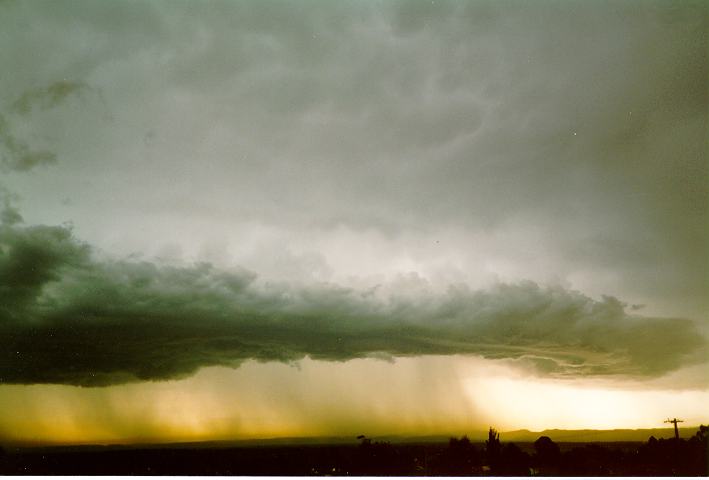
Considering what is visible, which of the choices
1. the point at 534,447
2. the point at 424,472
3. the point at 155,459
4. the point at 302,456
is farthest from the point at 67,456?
the point at 534,447

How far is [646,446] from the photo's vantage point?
984cm

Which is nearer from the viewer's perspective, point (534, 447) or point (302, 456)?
point (302, 456)

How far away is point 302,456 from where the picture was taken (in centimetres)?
921

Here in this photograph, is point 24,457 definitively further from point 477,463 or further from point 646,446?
point 646,446

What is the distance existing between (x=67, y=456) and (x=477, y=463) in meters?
9.43

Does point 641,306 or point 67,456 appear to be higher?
point 641,306

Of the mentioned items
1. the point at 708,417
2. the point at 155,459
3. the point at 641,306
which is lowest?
the point at 155,459

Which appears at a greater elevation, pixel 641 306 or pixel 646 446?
pixel 641 306

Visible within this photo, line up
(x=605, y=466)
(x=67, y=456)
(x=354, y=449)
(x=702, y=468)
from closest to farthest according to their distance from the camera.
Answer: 1. (x=702, y=468)
2. (x=605, y=466)
3. (x=354, y=449)
4. (x=67, y=456)

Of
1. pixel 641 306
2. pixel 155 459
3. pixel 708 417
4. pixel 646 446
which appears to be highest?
pixel 641 306

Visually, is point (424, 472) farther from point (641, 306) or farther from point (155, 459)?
point (155, 459)

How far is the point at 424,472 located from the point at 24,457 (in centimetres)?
960

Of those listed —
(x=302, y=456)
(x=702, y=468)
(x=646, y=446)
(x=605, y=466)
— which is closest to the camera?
(x=702, y=468)

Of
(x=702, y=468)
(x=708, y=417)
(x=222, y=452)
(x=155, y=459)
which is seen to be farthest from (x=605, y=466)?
(x=155, y=459)
